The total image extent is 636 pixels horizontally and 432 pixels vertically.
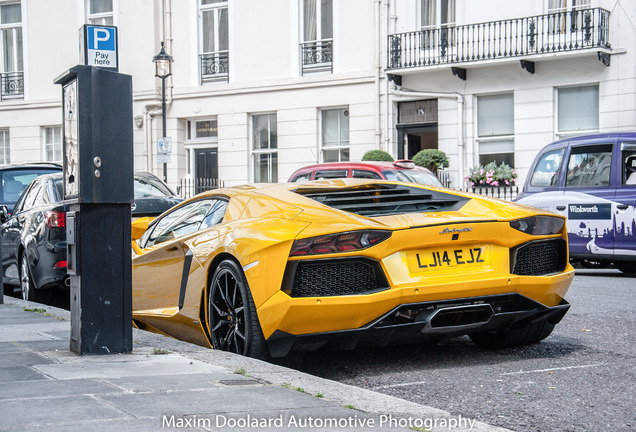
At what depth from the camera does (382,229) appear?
18.1 ft

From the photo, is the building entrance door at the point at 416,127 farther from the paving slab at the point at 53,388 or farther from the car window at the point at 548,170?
the paving slab at the point at 53,388

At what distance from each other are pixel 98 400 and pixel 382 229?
206cm

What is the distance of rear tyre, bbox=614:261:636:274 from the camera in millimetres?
13188

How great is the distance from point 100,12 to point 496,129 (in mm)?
14449

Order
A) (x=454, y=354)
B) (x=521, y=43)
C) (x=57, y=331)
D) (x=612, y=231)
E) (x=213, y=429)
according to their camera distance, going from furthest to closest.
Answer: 1. (x=521, y=43)
2. (x=612, y=231)
3. (x=57, y=331)
4. (x=454, y=354)
5. (x=213, y=429)

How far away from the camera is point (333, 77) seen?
1037 inches

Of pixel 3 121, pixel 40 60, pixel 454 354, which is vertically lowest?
pixel 454 354

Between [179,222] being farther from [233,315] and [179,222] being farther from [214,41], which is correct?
[214,41]

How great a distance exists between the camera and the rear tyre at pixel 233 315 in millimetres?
5621

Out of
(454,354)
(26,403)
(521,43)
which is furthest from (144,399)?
(521,43)

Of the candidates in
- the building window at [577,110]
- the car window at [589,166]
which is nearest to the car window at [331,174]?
the car window at [589,166]

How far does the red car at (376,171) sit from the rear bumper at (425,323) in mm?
7641

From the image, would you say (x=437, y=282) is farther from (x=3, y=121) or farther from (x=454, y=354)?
(x=3, y=121)

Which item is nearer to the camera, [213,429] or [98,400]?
[213,429]
